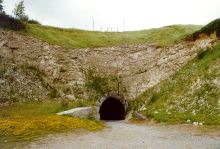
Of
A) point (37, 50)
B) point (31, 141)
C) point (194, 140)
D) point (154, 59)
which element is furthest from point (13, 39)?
point (194, 140)

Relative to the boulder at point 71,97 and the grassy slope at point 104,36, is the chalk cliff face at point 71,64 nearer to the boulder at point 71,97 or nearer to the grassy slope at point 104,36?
the boulder at point 71,97

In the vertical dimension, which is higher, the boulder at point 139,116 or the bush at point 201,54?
the bush at point 201,54

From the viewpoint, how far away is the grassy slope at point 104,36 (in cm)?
5944

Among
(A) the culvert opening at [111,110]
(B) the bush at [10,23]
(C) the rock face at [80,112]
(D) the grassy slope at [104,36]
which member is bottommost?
(A) the culvert opening at [111,110]

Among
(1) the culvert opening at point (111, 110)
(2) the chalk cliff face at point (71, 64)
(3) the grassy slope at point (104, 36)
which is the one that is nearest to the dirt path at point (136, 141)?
(2) the chalk cliff face at point (71, 64)

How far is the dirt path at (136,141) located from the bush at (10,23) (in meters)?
32.5

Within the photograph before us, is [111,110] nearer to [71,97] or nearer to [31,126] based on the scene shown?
[71,97]

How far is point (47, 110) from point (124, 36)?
27.5 meters

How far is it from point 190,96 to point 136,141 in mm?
16230

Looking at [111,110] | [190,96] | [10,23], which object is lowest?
[111,110]

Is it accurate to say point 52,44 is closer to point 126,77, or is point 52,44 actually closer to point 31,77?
point 31,77

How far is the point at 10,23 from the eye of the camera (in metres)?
57.1

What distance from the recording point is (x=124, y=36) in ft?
217

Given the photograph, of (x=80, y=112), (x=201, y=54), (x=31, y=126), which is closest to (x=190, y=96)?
(x=201, y=54)
